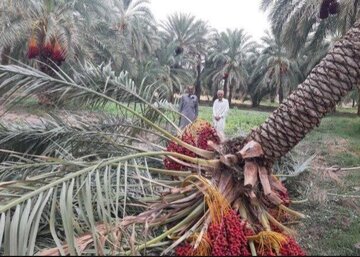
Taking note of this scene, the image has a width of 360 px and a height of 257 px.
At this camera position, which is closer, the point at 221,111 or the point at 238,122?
the point at 221,111

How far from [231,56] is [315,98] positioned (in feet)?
127

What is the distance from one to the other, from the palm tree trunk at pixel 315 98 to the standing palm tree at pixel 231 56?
38085 millimetres

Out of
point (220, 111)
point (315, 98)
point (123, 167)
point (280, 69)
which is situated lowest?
point (123, 167)

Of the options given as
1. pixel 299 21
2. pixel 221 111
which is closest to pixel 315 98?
pixel 221 111

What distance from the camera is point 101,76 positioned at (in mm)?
5441

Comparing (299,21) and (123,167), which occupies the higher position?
(299,21)

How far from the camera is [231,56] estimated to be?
41.9m

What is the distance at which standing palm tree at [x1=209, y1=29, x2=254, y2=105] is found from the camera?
41719 millimetres

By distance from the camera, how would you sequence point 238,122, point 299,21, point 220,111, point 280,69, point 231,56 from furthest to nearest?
1. point 231,56
2. point 280,69
3. point 238,122
4. point 299,21
5. point 220,111

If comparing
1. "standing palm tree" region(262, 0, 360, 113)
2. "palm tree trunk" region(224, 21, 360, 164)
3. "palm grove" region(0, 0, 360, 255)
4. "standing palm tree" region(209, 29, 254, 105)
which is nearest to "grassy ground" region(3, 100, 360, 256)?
"palm grove" region(0, 0, 360, 255)

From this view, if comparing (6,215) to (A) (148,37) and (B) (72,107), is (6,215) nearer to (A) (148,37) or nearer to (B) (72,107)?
(B) (72,107)

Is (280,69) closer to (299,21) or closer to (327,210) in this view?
(299,21)

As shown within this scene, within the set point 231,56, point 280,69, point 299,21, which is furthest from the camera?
point 231,56

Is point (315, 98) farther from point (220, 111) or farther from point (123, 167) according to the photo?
point (220, 111)
